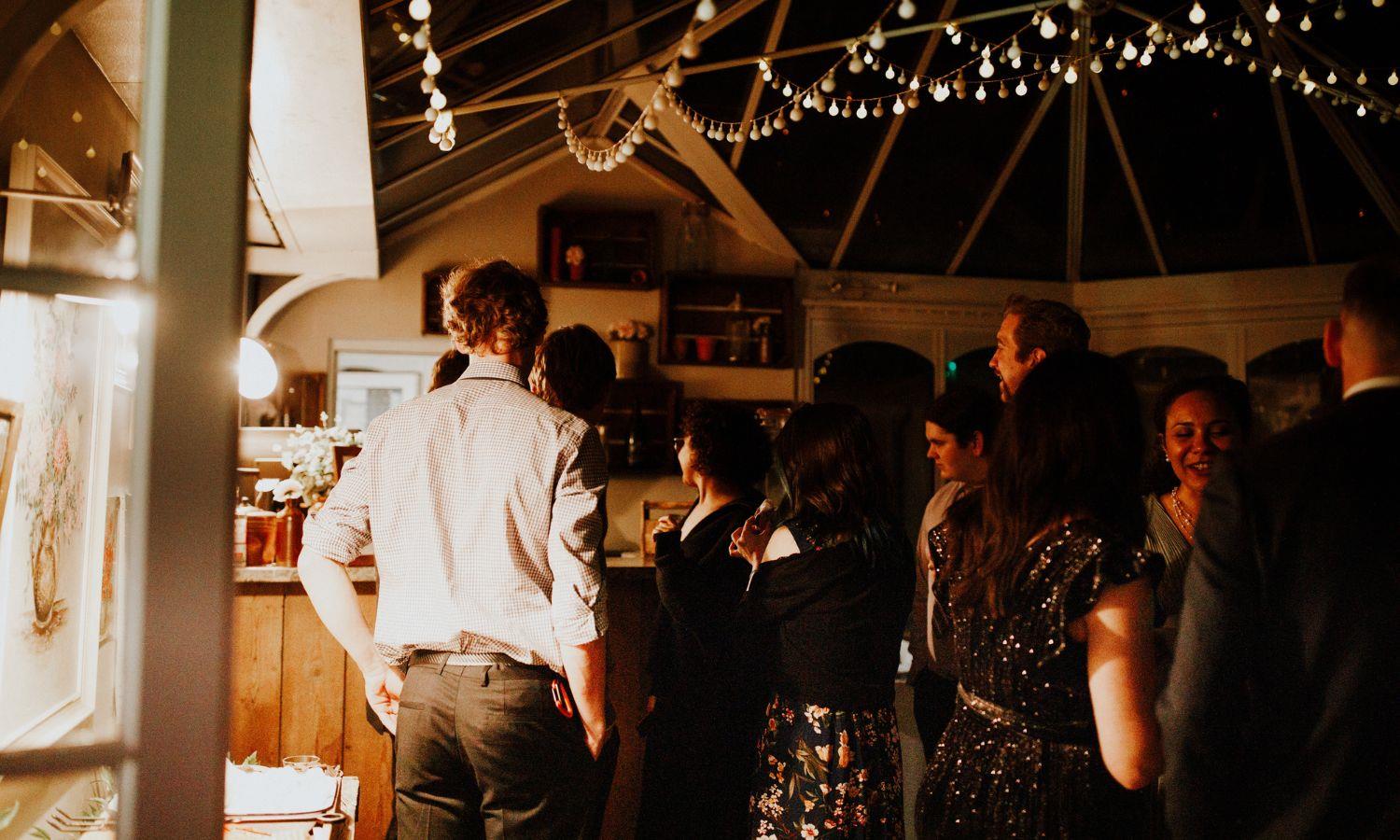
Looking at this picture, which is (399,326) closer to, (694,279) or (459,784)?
(694,279)

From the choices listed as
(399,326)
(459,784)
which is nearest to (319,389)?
(399,326)

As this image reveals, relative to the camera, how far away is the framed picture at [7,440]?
1.01m

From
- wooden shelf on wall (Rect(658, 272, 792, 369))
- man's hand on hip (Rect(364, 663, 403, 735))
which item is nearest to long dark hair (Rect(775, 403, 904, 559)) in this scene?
man's hand on hip (Rect(364, 663, 403, 735))

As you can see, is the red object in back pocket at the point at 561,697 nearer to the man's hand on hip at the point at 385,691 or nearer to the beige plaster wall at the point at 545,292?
the man's hand on hip at the point at 385,691

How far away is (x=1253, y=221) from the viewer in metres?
5.65

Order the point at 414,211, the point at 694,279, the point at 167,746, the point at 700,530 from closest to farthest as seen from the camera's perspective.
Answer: the point at 167,746 < the point at 700,530 < the point at 414,211 < the point at 694,279

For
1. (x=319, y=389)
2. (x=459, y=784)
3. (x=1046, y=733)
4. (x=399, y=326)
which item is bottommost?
(x=459, y=784)

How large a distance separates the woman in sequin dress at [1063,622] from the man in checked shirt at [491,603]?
0.68m

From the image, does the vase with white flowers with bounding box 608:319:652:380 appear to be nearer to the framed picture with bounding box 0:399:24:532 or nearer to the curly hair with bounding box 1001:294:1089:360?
the curly hair with bounding box 1001:294:1089:360

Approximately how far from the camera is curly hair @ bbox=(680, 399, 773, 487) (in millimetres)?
2652

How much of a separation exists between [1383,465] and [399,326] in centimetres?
512

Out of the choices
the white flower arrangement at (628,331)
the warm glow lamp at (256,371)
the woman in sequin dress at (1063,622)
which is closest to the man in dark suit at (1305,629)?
the woman in sequin dress at (1063,622)

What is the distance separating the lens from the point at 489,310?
1.91m

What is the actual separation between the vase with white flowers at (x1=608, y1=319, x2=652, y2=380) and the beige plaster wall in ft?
0.40
